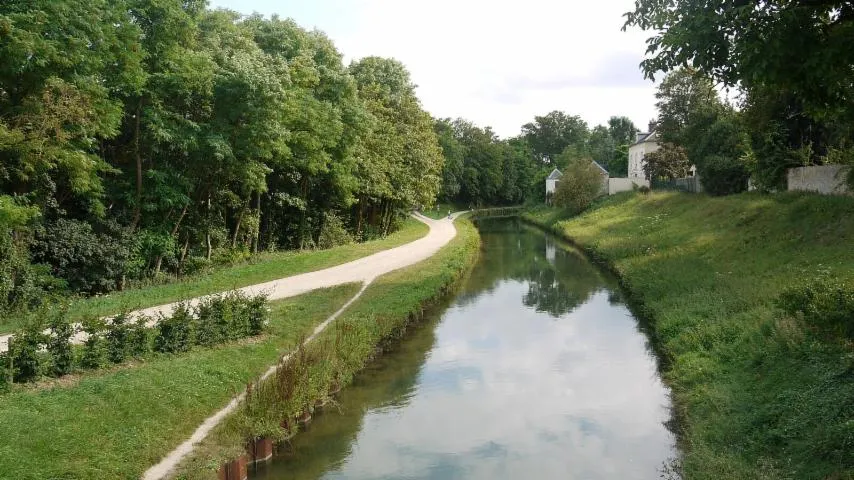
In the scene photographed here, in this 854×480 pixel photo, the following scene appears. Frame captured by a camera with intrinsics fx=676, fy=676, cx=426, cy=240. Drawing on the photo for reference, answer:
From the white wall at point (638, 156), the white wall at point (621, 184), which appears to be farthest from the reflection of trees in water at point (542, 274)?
the white wall at point (638, 156)

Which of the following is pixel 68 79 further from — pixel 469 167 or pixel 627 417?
pixel 469 167

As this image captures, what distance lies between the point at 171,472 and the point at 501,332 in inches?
528

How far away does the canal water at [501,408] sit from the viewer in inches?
437

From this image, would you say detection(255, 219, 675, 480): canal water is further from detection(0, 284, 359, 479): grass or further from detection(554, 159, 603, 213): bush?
detection(554, 159, 603, 213): bush

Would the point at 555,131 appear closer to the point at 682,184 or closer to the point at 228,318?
the point at 682,184

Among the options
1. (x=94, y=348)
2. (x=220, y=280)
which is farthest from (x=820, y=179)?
(x=94, y=348)

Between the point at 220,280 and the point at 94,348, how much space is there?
35.4 feet

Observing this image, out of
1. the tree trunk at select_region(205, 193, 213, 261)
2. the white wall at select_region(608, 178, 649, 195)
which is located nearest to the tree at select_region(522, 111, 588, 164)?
the white wall at select_region(608, 178, 649, 195)

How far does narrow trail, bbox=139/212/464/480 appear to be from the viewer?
9438 mm

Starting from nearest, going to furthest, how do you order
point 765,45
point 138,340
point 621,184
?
point 765,45, point 138,340, point 621,184

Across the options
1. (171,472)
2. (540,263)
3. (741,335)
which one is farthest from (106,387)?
(540,263)

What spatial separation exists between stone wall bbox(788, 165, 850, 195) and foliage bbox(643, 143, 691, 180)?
1204 inches

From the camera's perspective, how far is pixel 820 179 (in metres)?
27.2

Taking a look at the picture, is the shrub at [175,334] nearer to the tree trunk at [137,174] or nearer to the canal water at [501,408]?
the canal water at [501,408]
